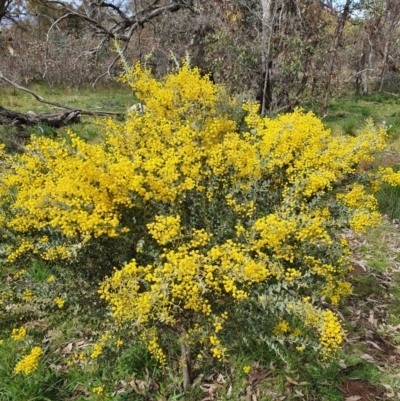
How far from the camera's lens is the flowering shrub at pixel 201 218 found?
5.99 ft

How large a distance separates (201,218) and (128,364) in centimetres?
113

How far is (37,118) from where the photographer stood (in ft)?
25.3

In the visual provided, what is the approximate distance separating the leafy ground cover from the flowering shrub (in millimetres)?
206

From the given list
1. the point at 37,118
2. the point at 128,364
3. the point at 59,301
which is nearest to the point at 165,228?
the point at 59,301

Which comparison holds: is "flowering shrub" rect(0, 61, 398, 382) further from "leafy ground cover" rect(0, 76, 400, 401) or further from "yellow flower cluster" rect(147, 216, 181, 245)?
"leafy ground cover" rect(0, 76, 400, 401)

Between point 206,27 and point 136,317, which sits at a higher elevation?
point 206,27

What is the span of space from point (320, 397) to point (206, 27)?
818 centimetres

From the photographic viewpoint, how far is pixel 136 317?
6.15ft

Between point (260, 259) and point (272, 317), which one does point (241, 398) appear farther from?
point (260, 259)

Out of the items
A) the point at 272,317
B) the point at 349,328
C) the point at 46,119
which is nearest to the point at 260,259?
the point at 272,317

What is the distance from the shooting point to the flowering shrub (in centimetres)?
183

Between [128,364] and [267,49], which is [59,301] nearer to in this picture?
[128,364]

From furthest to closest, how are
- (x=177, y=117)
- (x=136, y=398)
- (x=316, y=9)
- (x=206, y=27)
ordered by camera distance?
(x=206, y=27)
(x=316, y=9)
(x=177, y=117)
(x=136, y=398)

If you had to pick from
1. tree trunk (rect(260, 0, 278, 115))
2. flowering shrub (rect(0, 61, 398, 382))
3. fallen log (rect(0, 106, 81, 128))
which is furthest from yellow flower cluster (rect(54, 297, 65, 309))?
fallen log (rect(0, 106, 81, 128))
